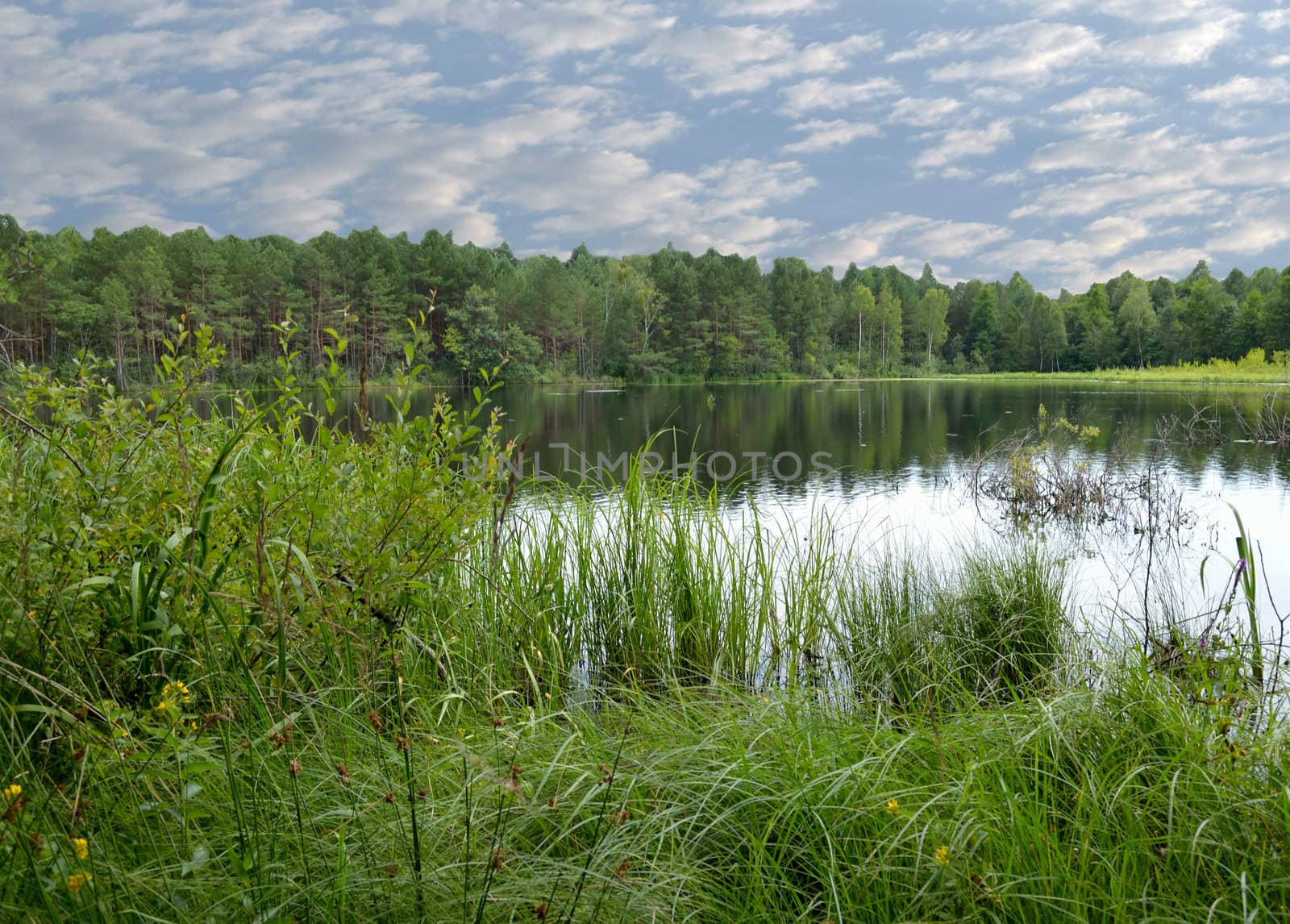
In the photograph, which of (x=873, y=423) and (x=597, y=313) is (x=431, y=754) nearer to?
(x=873, y=423)

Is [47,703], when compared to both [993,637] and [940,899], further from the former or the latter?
[993,637]

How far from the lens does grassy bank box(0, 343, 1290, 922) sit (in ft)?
4.93

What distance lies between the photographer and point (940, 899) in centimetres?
171

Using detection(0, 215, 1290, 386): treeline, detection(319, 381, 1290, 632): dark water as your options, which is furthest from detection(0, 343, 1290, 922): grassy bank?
detection(0, 215, 1290, 386): treeline

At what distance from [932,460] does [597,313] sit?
1551 inches

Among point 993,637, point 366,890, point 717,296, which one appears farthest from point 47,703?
point 717,296

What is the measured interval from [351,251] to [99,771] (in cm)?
4832

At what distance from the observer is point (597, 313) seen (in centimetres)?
5209

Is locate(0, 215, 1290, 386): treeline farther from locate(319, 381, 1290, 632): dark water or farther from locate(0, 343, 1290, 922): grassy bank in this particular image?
locate(0, 343, 1290, 922): grassy bank

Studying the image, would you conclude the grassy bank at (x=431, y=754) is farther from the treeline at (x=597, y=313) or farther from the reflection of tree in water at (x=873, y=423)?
the treeline at (x=597, y=313)

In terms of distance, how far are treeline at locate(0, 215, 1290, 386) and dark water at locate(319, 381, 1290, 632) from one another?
8.96 meters

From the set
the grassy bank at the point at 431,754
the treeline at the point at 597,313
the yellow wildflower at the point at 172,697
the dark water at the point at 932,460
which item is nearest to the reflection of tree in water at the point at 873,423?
the dark water at the point at 932,460

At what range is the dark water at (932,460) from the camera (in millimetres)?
7555

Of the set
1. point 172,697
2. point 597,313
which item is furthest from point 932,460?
point 597,313
